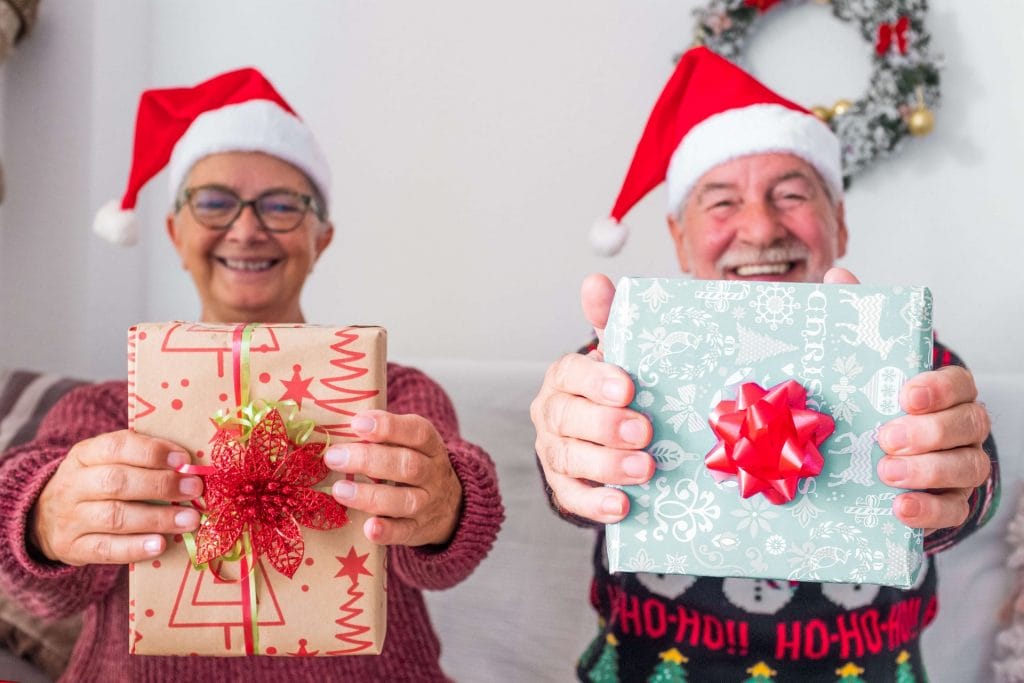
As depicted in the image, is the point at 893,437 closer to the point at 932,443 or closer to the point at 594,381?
the point at 932,443

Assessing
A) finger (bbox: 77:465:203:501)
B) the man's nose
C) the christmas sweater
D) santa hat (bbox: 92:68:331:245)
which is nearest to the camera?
finger (bbox: 77:465:203:501)

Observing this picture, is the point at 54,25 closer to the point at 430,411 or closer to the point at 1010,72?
the point at 430,411

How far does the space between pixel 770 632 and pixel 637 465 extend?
478mm

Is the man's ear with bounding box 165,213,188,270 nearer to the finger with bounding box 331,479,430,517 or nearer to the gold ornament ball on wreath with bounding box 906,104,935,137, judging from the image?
the finger with bounding box 331,479,430,517

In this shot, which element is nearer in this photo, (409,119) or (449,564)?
(449,564)

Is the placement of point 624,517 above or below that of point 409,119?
below

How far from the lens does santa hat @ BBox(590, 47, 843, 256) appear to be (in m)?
1.34

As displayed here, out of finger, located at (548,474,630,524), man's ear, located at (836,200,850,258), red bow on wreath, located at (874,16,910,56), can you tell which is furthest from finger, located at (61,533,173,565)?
red bow on wreath, located at (874,16,910,56)

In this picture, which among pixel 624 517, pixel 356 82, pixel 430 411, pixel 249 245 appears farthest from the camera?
pixel 356 82

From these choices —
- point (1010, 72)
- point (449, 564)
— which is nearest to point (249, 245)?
point (449, 564)

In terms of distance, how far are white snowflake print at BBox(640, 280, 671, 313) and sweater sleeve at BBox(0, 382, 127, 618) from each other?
0.69m

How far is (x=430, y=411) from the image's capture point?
1178 mm

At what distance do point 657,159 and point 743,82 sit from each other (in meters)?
0.18

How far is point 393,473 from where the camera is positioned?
2.93 ft
